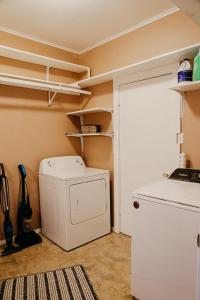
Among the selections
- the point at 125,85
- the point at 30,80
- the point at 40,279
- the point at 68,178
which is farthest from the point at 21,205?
the point at 125,85

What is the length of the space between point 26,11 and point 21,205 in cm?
216

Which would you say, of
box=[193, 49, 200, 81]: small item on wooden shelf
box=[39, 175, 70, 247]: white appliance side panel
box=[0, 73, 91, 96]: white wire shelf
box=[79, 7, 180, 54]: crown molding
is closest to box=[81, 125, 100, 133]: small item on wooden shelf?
box=[0, 73, 91, 96]: white wire shelf

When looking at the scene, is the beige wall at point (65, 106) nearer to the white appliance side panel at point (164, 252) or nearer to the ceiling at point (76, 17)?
the ceiling at point (76, 17)

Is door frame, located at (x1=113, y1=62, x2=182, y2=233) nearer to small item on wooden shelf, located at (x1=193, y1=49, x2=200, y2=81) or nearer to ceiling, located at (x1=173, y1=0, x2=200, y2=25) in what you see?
small item on wooden shelf, located at (x1=193, y1=49, x2=200, y2=81)

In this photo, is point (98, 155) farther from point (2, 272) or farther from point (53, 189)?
point (2, 272)

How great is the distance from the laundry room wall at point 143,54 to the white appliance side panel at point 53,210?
2.65 ft

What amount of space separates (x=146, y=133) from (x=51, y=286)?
183 cm

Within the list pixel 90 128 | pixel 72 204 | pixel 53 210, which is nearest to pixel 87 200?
pixel 72 204

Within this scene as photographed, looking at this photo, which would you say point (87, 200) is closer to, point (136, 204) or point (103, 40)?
point (136, 204)

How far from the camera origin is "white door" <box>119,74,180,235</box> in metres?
2.36

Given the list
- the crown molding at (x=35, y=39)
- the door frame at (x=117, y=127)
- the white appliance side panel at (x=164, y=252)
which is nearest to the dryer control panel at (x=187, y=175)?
the white appliance side panel at (x=164, y=252)

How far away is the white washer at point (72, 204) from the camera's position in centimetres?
254

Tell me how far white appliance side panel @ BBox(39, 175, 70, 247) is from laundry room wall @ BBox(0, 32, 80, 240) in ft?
0.62

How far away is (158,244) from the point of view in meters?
1.56
